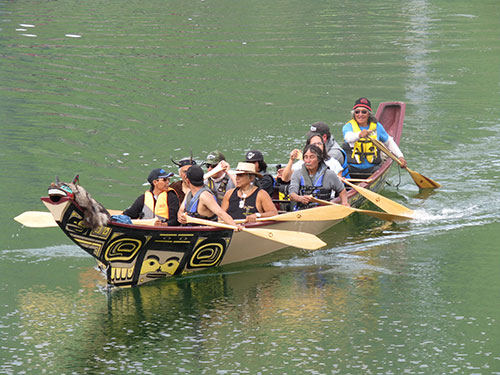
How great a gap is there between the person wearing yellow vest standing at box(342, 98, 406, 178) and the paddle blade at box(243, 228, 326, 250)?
12.4 feet

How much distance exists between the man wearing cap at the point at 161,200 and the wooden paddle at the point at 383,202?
3.58m

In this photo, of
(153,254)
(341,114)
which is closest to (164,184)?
(153,254)

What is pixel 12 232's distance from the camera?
559 inches

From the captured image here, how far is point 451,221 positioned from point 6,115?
472 inches

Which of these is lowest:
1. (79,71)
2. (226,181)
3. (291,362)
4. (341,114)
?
(291,362)

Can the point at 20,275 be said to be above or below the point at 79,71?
below

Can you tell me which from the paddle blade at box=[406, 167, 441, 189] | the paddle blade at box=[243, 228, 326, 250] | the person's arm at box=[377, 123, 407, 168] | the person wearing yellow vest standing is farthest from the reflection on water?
the paddle blade at box=[406, 167, 441, 189]

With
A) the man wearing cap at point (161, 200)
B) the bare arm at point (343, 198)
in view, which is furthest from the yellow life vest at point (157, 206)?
the bare arm at point (343, 198)

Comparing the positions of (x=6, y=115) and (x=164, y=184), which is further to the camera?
(x=6, y=115)

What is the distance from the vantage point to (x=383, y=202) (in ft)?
48.5

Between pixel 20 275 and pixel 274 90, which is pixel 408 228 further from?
pixel 274 90

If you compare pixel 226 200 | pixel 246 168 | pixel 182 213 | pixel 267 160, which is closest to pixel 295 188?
pixel 226 200

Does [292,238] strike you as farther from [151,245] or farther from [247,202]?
[151,245]

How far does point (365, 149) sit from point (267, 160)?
9.44 ft
